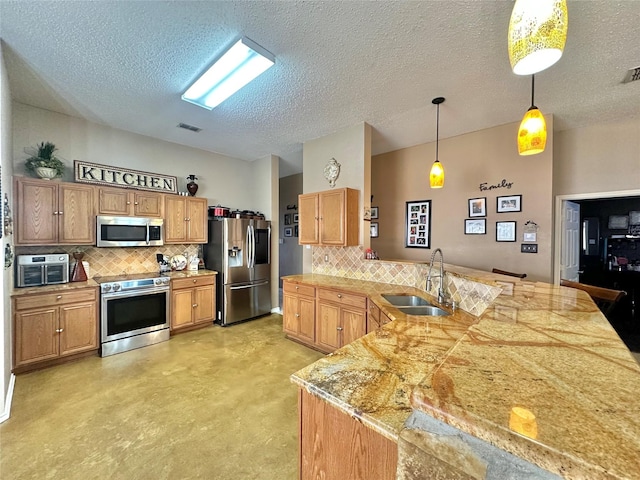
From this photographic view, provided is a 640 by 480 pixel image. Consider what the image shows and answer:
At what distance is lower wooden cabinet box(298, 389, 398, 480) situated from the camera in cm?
95

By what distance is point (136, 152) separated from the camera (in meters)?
3.97

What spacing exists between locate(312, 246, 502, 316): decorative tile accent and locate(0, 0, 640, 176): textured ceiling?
5.85 ft

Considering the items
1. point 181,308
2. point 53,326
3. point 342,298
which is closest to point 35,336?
point 53,326

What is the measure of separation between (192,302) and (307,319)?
5.92 ft

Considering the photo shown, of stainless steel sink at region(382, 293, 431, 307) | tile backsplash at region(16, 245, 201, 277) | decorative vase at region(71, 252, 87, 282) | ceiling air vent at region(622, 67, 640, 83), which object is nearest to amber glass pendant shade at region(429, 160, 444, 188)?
stainless steel sink at region(382, 293, 431, 307)

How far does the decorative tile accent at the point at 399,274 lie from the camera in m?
2.01

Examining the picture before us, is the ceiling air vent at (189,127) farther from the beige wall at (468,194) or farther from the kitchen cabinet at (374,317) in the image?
the kitchen cabinet at (374,317)

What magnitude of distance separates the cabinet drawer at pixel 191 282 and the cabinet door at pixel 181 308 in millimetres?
70

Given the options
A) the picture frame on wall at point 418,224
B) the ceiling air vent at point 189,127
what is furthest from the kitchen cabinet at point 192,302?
the picture frame on wall at point 418,224

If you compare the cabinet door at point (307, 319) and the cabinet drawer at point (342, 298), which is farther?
the cabinet door at point (307, 319)

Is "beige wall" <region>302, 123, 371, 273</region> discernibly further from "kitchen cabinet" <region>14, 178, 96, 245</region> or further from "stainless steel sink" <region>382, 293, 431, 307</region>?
"kitchen cabinet" <region>14, 178, 96, 245</region>

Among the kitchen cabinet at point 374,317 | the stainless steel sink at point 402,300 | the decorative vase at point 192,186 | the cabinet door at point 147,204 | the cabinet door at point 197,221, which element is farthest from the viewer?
the decorative vase at point 192,186

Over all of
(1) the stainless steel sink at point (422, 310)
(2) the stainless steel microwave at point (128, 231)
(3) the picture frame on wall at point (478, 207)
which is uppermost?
(3) the picture frame on wall at point (478, 207)

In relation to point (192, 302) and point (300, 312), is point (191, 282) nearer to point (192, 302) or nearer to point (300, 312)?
point (192, 302)
